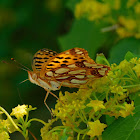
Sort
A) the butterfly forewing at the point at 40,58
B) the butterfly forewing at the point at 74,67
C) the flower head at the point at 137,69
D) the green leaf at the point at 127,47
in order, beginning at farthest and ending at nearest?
the green leaf at the point at 127,47, the butterfly forewing at the point at 40,58, the butterfly forewing at the point at 74,67, the flower head at the point at 137,69

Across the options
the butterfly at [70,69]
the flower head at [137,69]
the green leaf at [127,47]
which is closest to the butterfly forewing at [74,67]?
the butterfly at [70,69]

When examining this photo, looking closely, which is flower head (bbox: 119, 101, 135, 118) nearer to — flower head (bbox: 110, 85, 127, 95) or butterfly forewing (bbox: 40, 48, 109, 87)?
flower head (bbox: 110, 85, 127, 95)

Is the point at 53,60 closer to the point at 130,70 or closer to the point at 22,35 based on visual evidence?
the point at 130,70

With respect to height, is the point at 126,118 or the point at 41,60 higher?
the point at 41,60

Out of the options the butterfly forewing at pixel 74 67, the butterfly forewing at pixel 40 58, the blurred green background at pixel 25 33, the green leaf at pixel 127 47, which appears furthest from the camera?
the blurred green background at pixel 25 33

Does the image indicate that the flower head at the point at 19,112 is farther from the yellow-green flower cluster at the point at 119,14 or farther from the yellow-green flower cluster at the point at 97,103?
the yellow-green flower cluster at the point at 119,14

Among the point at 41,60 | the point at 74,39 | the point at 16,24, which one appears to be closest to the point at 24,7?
the point at 16,24
